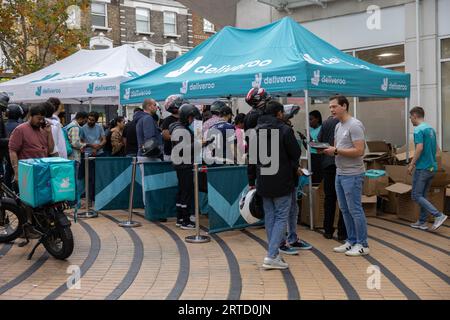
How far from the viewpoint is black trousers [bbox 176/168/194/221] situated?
25.1ft

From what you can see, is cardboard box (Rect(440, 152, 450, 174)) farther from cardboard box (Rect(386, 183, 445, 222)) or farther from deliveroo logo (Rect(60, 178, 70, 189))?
deliveroo logo (Rect(60, 178, 70, 189))

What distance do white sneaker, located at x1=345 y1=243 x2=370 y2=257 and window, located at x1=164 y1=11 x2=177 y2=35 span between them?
28.5 m

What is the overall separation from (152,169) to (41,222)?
2.31 m

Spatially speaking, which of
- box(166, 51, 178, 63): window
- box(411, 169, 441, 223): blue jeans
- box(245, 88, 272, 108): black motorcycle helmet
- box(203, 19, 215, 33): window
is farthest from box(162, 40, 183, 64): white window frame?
box(245, 88, 272, 108): black motorcycle helmet

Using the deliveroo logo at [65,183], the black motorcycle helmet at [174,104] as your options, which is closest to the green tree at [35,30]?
the black motorcycle helmet at [174,104]

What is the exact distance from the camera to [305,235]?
7.32 metres

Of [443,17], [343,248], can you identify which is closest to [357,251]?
[343,248]

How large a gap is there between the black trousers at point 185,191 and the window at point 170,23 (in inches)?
1044

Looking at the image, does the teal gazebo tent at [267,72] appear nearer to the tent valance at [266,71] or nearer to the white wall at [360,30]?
the tent valance at [266,71]

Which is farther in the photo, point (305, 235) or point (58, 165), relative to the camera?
point (305, 235)

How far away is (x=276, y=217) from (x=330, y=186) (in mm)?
1711
